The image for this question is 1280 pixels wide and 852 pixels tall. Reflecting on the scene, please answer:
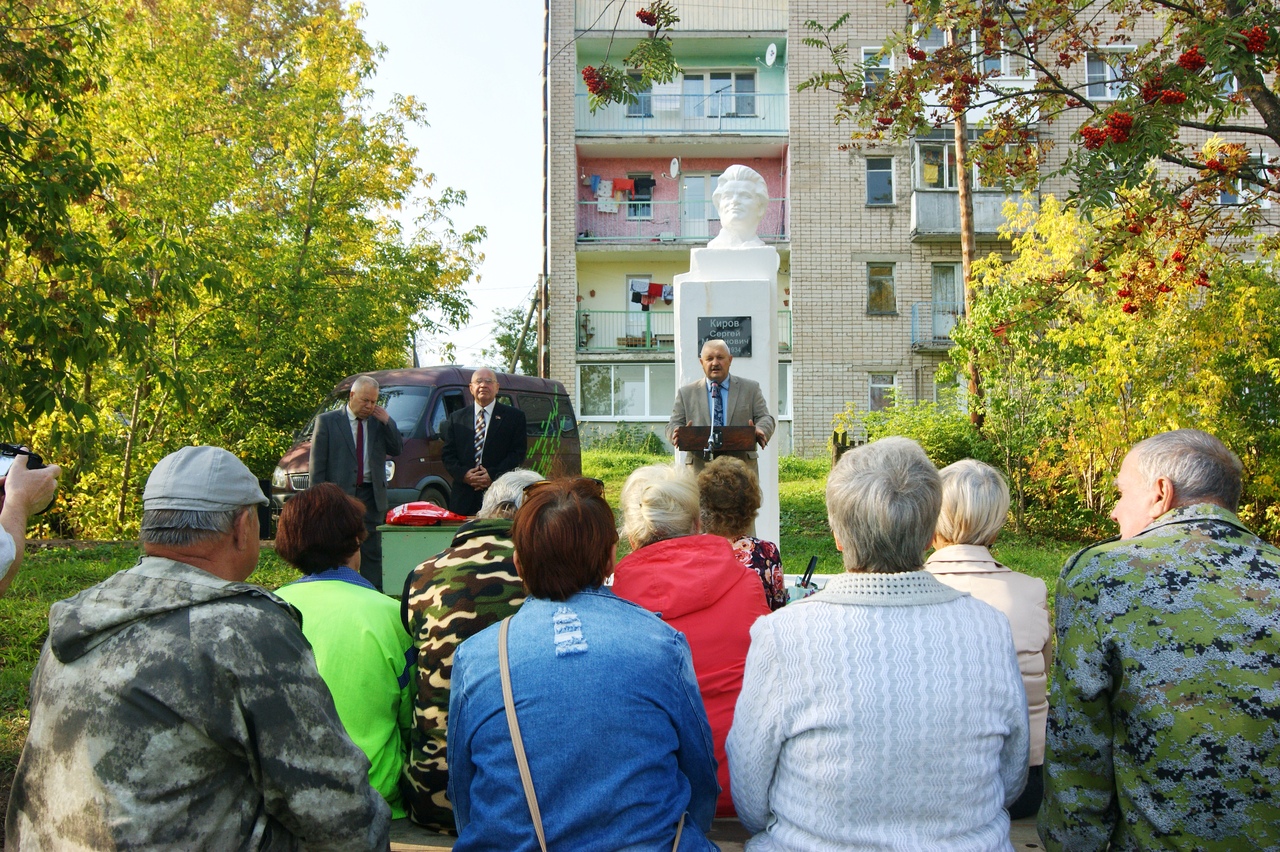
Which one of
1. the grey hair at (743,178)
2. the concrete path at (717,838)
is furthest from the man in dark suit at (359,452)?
the concrete path at (717,838)

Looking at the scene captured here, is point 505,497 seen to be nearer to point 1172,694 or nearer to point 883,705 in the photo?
point 883,705

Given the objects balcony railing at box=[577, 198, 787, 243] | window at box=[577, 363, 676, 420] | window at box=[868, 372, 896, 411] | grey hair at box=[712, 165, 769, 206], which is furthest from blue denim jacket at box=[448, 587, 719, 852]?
balcony railing at box=[577, 198, 787, 243]

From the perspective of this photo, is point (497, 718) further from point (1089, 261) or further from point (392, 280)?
point (392, 280)

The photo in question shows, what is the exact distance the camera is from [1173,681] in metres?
2.04

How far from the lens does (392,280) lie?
16.1 m

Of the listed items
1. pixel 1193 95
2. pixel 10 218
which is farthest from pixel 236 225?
pixel 1193 95

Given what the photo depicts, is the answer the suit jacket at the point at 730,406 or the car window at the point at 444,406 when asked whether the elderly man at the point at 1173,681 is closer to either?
the suit jacket at the point at 730,406

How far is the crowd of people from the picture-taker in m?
1.81

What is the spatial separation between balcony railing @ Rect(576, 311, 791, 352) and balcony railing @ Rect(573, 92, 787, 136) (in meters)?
4.28

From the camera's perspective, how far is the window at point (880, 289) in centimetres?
2302

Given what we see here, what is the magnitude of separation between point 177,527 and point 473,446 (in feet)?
15.3

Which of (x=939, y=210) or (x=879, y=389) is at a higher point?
(x=939, y=210)

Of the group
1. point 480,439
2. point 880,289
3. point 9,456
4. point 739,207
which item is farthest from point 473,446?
point 880,289

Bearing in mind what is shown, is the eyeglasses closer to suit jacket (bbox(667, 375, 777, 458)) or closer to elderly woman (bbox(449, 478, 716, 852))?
elderly woman (bbox(449, 478, 716, 852))
